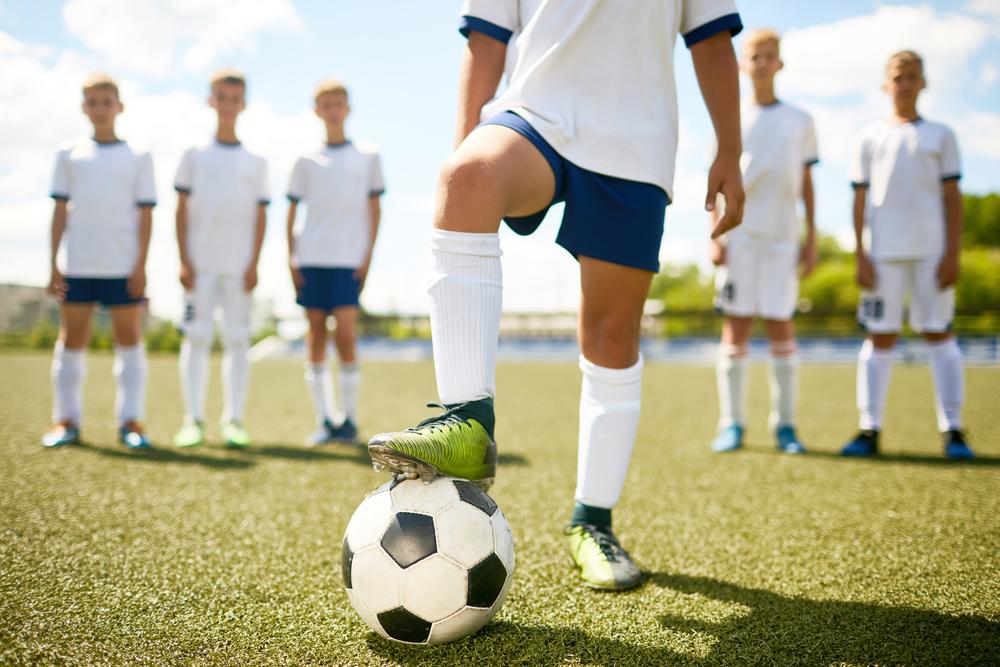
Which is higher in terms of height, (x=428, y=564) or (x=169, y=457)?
(x=428, y=564)

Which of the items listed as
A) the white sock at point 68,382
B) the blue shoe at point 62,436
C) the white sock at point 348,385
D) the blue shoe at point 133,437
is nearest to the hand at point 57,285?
the white sock at point 68,382

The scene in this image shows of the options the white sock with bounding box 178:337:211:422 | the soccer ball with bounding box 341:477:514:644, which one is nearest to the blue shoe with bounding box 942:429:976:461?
the soccer ball with bounding box 341:477:514:644

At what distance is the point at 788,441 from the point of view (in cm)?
415

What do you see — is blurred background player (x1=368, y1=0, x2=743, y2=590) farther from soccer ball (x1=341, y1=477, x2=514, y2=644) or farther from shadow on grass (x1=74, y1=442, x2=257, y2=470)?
shadow on grass (x1=74, y1=442, x2=257, y2=470)

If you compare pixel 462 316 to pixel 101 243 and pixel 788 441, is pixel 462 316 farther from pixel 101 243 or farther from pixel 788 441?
pixel 101 243

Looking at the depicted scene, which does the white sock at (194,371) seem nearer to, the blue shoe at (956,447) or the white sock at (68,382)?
the white sock at (68,382)

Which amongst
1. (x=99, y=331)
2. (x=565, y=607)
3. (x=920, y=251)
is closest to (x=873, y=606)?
(x=565, y=607)

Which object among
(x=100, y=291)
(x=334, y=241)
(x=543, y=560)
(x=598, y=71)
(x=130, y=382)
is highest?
(x=598, y=71)

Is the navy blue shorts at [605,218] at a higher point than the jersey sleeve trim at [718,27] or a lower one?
lower

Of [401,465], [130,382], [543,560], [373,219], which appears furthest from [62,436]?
[401,465]

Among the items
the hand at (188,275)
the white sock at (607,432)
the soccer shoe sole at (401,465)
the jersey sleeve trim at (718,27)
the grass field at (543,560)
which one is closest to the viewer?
the soccer shoe sole at (401,465)

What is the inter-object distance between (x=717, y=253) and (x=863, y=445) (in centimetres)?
147

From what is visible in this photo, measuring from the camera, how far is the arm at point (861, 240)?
13.9 feet

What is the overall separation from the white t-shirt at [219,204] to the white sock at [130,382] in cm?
70
